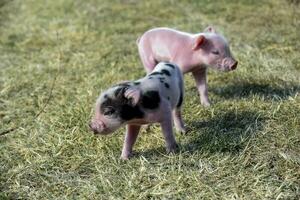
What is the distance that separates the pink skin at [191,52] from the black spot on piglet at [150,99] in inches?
50.5

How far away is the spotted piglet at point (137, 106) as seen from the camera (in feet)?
14.4

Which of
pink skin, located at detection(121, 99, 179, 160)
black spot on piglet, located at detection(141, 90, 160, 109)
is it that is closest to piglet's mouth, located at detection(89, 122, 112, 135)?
pink skin, located at detection(121, 99, 179, 160)

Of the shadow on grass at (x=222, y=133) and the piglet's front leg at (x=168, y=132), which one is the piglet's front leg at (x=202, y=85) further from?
the piglet's front leg at (x=168, y=132)

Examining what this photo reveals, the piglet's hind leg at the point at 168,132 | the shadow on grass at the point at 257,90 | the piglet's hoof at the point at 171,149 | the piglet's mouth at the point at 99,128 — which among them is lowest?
the shadow on grass at the point at 257,90

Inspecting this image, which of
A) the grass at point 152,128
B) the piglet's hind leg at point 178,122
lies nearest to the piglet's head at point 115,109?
the grass at point 152,128

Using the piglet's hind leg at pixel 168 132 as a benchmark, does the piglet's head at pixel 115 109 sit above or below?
above

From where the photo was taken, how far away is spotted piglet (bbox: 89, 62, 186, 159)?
438 centimetres

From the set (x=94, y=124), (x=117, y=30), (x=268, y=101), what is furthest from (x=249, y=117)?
(x=117, y=30)

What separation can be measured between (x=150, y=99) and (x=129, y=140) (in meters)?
0.50

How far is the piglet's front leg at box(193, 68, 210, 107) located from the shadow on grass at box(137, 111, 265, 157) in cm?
38

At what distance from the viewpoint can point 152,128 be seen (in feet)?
18.1

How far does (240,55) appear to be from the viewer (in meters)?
7.61

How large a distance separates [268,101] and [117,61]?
270cm

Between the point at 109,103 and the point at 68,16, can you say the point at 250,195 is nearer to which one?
the point at 109,103
